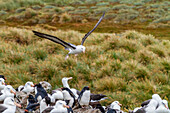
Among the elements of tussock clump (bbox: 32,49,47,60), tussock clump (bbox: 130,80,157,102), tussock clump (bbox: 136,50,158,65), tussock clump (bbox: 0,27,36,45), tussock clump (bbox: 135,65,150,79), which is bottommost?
tussock clump (bbox: 130,80,157,102)

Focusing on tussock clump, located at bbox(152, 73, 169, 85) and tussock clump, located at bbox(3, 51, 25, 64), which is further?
tussock clump, located at bbox(3, 51, 25, 64)

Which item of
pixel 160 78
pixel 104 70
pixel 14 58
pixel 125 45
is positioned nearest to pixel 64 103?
pixel 104 70

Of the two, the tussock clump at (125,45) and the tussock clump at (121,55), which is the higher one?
the tussock clump at (125,45)

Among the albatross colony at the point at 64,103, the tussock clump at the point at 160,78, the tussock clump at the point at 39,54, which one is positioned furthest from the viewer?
the tussock clump at the point at 39,54

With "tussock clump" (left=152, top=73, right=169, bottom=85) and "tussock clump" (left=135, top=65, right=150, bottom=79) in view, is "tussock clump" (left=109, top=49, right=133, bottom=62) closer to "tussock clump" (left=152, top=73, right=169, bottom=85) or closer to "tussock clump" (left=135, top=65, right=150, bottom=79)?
"tussock clump" (left=135, top=65, right=150, bottom=79)

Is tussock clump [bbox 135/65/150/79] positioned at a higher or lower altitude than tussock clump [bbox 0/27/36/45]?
lower

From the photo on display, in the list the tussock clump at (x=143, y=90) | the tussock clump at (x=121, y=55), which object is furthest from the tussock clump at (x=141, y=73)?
the tussock clump at (x=121, y=55)

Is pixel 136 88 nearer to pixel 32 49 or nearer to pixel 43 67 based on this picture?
pixel 43 67

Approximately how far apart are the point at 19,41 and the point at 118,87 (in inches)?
274

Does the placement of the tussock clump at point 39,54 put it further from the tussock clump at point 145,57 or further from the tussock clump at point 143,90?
the tussock clump at point 143,90

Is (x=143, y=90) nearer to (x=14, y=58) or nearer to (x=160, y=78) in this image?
(x=160, y=78)

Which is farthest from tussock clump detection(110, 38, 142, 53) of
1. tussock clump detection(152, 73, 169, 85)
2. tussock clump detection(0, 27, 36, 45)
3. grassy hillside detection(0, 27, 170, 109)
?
tussock clump detection(0, 27, 36, 45)

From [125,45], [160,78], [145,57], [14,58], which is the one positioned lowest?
[160,78]

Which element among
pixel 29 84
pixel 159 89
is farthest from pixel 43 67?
pixel 159 89
